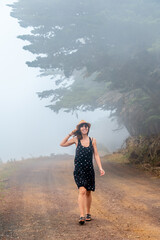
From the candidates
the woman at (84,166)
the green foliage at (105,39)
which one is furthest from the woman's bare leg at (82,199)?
the green foliage at (105,39)

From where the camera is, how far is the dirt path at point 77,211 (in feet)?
17.6

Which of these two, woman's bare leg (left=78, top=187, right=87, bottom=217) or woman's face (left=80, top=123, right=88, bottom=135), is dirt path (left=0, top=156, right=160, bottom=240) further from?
woman's face (left=80, top=123, right=88, bottom=135)

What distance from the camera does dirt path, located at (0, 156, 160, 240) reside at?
5.36m

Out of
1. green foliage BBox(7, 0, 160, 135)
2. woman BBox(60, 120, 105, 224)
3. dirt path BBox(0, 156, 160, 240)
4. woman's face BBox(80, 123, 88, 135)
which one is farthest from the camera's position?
green foliage BBox(7, 0, 160, 135)

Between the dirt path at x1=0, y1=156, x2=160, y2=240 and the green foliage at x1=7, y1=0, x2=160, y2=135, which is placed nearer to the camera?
the dirt path at x1=0, y1=156, x2=160, y2=240

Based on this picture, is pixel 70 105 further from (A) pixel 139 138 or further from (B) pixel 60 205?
(B) pixel 60 205

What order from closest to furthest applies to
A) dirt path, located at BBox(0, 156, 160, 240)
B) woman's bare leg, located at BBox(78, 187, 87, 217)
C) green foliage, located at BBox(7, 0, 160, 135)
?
1. dirt path, located at BBox(0, 156, 160, 240)
2. woman's bare leg, located at BBox(78, 187, 87, 217)
3. green foliage, located at BBox(7, 0, 160, 135)

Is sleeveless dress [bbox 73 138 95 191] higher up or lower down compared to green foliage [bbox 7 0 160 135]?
lower down

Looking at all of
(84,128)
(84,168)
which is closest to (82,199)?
(84,168)

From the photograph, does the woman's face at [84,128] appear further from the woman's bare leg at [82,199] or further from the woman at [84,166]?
the woman's bare leg at [82,199]

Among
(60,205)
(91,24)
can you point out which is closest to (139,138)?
(91,24)

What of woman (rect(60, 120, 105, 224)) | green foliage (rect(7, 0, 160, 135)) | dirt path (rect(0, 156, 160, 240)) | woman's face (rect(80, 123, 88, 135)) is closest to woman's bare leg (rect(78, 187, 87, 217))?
woman (rect(60, 120, 105, 224))

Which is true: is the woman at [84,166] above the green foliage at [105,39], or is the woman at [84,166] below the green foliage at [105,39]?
below

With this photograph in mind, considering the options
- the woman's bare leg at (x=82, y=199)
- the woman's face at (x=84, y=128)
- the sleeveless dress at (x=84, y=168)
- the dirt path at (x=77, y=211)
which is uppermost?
the woman's face at (x=84, y=128)
